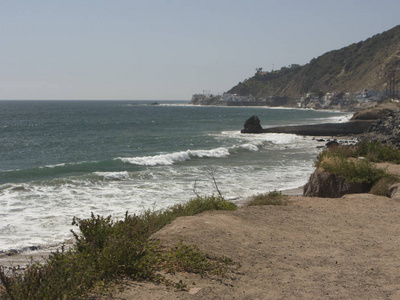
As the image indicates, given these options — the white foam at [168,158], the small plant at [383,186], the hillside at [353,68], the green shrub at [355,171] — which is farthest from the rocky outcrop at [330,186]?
the hillside at [353,68]

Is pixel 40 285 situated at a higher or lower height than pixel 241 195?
higher

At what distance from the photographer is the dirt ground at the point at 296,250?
5.44 m

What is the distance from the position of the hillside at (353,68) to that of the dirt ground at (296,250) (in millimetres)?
123841

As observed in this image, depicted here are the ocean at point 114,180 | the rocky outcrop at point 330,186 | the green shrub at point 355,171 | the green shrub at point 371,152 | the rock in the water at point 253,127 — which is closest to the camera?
the green shrub at point 355,171

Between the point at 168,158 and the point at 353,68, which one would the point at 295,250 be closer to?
the point at 168,158

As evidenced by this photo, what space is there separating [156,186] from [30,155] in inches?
734

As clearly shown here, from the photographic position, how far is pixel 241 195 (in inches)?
652

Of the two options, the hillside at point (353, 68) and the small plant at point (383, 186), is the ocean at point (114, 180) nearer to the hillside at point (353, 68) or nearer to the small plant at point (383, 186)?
the small plant at point (383, 186)

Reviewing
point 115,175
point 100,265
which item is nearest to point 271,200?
point 100,265

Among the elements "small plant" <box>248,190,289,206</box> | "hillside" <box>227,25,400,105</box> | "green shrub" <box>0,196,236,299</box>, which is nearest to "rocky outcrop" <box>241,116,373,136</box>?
"small plant" <box>248,190,289,206</box>

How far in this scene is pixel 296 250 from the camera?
7.15 meters

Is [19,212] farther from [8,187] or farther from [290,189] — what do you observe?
[290,189]

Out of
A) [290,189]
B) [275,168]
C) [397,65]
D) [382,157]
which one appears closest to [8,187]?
[290,189]

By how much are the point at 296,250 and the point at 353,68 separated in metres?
165
